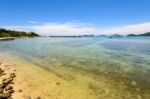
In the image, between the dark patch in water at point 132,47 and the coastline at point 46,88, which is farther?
the dark patch in water at point 132,47

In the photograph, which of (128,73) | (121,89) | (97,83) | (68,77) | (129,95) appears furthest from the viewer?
(128,73)

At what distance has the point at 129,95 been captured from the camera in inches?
386

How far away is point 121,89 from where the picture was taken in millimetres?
10859

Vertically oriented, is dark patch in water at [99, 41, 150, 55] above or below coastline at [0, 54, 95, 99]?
below

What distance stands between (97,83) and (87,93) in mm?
2141

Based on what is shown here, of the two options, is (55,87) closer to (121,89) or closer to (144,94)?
(121,89)

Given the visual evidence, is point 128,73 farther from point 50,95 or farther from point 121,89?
point 50,95

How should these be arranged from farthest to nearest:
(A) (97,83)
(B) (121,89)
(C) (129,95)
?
(A) (97,83)
(B) (121,89)
(C) (129,95)

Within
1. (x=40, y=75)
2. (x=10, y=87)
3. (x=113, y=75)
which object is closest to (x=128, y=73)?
(x=113, y=75)

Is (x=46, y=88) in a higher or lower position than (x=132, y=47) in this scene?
higher

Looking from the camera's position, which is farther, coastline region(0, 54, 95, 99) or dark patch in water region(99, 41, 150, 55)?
dark patch in water region(99, 41, 150, 55)

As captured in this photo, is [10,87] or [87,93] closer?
[87,93]

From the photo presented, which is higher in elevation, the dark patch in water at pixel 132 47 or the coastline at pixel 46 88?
the coastline at pixel 46 88

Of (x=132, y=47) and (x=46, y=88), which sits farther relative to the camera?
(x=132, y=47)
